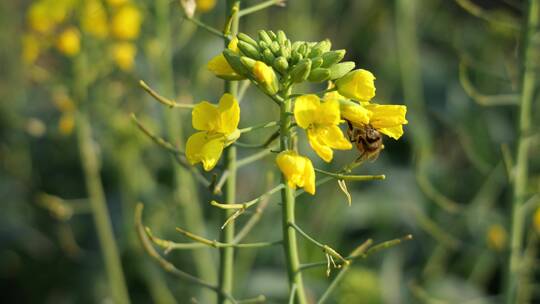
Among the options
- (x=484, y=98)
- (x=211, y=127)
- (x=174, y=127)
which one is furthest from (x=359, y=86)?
(x=174, y=127)

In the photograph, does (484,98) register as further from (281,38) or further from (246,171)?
(246,171)

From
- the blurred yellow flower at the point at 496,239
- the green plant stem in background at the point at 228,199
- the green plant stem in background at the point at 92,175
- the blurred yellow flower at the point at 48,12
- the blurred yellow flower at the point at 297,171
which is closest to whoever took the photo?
the blurred yellow flower at the point at 297,171

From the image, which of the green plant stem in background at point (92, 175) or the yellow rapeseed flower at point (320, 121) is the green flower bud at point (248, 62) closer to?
the yellow rapeseed flower at point (320, 121)

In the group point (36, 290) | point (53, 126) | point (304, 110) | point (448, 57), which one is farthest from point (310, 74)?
point (448, 57)

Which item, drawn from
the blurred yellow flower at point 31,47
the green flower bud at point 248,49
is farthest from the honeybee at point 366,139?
the blurred yellow flower at point 31,47

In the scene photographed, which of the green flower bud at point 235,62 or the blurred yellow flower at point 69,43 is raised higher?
the blurred yellow flower at point 69,43

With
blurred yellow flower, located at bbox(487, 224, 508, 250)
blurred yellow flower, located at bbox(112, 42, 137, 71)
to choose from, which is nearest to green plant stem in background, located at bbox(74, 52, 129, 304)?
blurred yellow flower, located at bbox(112, 42, 137, 71)
